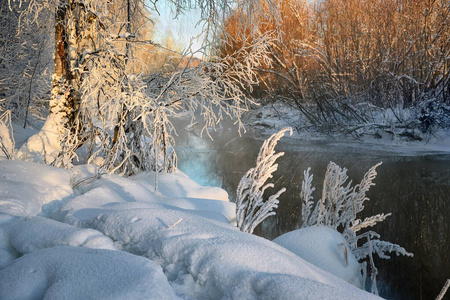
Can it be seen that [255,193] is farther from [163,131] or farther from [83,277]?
[83,277]

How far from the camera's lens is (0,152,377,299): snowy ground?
4.95 ft

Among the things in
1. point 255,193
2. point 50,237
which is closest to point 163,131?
point 255,193

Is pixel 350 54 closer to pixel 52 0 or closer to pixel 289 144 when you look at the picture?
pixel 289 144

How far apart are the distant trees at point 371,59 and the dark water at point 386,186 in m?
2.27

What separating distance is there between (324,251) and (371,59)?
12829 mm

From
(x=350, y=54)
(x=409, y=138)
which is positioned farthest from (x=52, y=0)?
(x=350, y=54)

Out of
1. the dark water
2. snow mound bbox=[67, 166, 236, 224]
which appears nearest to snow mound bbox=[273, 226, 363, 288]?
snow mound bbox=[67, 166, 236, 224]

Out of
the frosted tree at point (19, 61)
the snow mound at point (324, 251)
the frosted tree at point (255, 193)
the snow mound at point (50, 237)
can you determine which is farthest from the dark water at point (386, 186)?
the frosted tree at point (19, 61)

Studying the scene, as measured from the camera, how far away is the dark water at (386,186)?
4.26m

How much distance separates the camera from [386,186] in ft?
24.9

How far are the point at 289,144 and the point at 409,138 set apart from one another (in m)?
3.68

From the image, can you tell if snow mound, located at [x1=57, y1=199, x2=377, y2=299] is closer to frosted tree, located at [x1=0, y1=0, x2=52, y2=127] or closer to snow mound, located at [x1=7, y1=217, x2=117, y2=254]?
snow mound, located at [x1=7, y1=217, x2=117, y2=254]

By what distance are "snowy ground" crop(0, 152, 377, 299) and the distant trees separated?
10265 millimetres

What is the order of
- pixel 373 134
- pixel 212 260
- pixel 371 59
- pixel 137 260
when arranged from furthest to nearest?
pixel 371 59 < pixel 373 134 < pixel 212 260 < pixel 137 260
